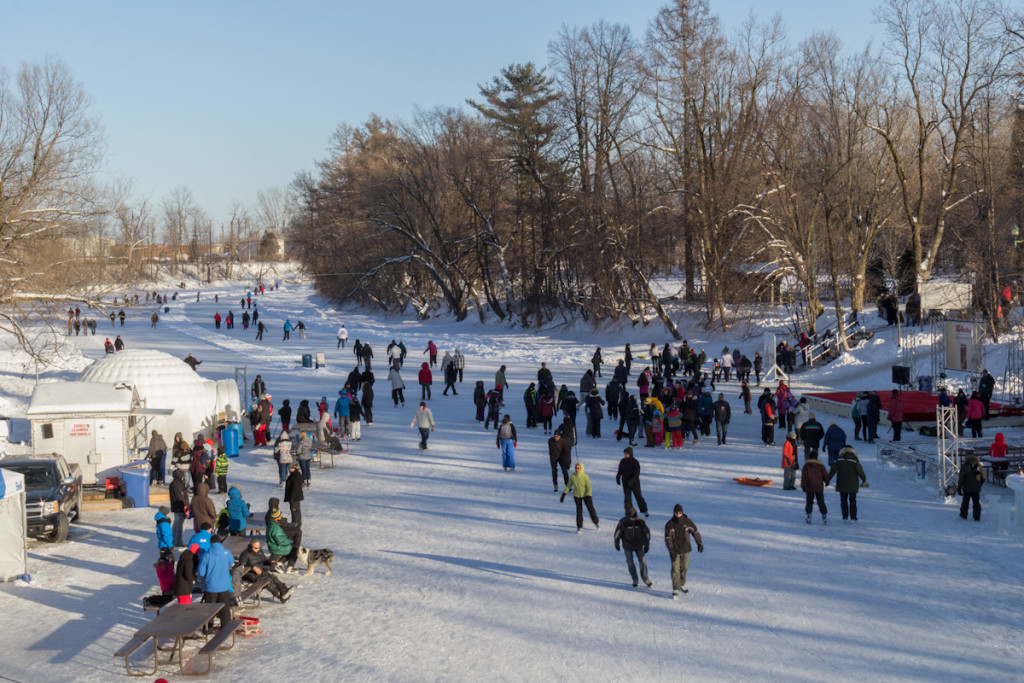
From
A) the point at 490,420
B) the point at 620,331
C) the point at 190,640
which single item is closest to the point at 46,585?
the point at 190,640

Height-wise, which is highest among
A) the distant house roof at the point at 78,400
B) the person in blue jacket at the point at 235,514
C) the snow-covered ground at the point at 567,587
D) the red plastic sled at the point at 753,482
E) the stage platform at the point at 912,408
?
the distant house roof at the point at 78,400

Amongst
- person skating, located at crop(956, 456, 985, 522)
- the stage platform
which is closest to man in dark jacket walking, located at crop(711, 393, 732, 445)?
the stage platform

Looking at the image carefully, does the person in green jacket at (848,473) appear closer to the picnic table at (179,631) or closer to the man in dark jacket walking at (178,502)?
the picnic table at (179,631)

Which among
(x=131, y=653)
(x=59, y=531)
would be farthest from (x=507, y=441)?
(x=131, y=653)

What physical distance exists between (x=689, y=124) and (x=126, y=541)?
3590cm

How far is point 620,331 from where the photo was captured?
42625 mm

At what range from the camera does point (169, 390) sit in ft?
66.7

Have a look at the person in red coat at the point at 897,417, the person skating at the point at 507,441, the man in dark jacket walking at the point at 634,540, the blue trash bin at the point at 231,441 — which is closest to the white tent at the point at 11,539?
the blue trash bin at the point at 231,441

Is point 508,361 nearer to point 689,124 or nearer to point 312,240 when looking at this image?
point 689,124

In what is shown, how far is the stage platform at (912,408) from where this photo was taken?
2023 cm

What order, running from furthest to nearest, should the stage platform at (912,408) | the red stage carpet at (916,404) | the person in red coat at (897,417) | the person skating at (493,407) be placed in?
the red stage carpet at (916,404)
the person skating at (493,407)
the stage platform at (912,408)
the person in red coat at (897,417)

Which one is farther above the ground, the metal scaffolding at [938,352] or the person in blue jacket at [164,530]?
the metal scaffolding at [938,352]

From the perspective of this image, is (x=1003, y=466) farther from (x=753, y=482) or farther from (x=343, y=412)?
(x=343, y=412)

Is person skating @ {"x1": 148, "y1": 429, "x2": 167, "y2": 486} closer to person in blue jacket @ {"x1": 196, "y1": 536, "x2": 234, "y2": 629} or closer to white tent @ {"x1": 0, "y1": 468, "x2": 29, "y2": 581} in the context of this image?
white tent @ {"x1": 0, "y1": 468, "x2": 29, "y2": 581}
